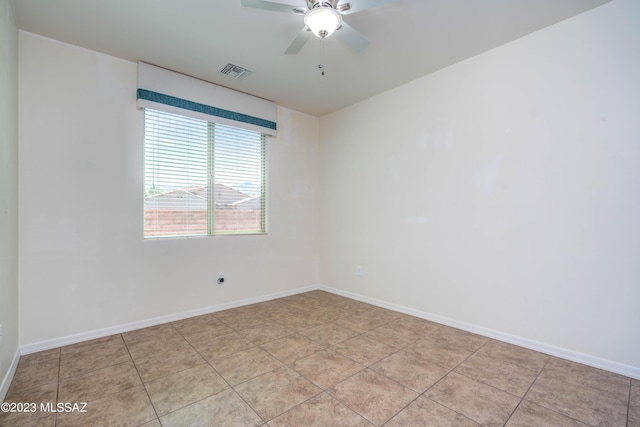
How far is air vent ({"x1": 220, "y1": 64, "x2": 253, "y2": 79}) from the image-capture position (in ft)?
10.1

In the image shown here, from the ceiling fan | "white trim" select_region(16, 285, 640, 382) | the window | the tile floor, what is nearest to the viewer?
the tile floor

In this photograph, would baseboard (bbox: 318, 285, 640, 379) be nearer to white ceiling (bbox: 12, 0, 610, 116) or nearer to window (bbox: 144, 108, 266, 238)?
window (bbox: 144, 108, 266, 238)

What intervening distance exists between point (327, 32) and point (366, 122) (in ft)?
6.70

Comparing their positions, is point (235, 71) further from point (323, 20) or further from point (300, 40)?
point (323, 20)

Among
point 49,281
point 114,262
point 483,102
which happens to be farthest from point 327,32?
point 49,281

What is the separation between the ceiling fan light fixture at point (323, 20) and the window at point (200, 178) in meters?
2.05

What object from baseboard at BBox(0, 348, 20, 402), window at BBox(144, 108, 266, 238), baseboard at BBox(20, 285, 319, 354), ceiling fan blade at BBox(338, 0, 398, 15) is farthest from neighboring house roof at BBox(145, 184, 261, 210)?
ceiling fan blade at BBox(338, 0, 398, 15)

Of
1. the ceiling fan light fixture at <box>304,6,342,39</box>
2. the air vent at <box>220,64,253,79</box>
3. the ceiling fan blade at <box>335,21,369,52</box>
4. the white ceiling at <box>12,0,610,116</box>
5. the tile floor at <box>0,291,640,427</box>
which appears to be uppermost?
the air vent at <box>220,64,253,79</box>

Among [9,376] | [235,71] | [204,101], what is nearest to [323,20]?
[235,71]

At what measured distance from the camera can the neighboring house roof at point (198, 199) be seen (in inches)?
126

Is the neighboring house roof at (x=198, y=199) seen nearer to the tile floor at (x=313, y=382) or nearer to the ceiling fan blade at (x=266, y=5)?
the tile floor at (x=313, y=382)

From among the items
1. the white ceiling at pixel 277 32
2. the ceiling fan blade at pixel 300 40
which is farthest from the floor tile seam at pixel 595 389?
the ceiling fan blade at pixel 300 40

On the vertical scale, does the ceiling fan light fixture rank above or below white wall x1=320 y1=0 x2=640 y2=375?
above

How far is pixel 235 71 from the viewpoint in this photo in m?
3.17
